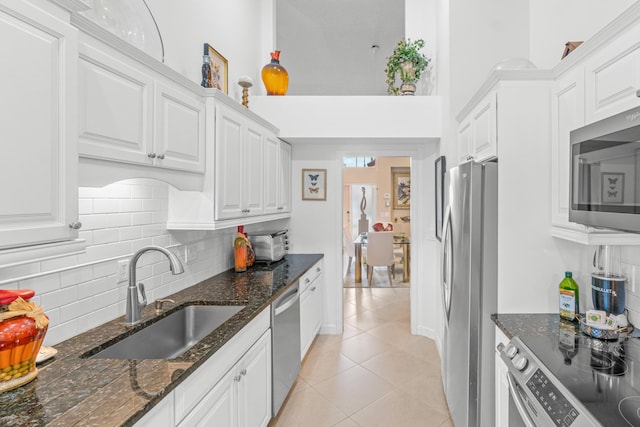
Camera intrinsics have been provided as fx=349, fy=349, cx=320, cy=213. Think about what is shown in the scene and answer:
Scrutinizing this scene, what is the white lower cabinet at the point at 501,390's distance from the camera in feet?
5.19

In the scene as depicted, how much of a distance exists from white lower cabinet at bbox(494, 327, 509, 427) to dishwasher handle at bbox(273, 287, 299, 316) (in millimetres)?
1255

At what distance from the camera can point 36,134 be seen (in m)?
0.96

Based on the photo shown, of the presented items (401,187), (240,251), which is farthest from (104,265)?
(401,187)

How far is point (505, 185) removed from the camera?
5.93ft

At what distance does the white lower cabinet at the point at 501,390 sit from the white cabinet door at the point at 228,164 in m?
1.66

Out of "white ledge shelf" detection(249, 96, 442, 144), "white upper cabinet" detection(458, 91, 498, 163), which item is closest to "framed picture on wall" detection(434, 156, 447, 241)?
"white ledge shelf" detection(249, 96, 442, 144)

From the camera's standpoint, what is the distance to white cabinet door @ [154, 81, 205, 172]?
1589 mm

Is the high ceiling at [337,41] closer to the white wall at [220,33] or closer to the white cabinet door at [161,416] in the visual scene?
the white wall at [220,33]

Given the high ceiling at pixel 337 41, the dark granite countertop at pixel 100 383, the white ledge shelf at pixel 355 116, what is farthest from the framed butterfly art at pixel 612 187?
the high ceiling at pixel 337 41

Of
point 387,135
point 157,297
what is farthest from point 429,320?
point 157,297

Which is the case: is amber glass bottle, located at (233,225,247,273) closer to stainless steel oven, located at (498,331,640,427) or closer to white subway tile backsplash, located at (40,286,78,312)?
white subway tile backsplash, located at (40,286,78,312)

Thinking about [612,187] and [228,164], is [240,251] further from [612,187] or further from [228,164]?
[612,187]

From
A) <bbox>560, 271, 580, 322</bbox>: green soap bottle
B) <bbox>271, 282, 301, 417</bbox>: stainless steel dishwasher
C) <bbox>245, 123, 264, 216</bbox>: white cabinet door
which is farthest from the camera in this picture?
<bbox>245, 123, 264, 216</bbox>: white cabinet door

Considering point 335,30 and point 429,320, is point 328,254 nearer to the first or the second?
point 429,320
